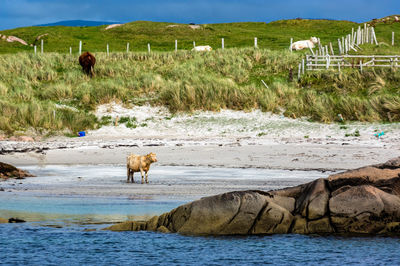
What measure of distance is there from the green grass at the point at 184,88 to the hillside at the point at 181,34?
46.6ft

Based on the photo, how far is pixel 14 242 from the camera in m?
9.76

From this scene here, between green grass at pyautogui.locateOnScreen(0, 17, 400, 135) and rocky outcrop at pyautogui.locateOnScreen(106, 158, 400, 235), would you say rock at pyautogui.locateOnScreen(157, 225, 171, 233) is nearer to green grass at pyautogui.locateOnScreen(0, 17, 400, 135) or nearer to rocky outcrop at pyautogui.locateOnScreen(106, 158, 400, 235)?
rocky outcrop at pyautogui.locateOnScreen(106, 158, 400, 235)

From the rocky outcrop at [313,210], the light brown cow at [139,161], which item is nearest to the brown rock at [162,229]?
the rocky outcrop at [313,210]

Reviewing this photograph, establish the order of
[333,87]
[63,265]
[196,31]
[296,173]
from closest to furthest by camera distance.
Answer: [63,265]
[296,173]
[333,87]
[196,31]

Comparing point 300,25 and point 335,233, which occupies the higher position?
point 300,25

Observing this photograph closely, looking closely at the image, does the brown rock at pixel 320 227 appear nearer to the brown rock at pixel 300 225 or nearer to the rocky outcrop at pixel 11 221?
the brown rock at pixel 300 225

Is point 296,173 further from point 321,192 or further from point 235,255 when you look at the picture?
point 235,255

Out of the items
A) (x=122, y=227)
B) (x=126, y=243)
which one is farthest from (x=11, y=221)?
(x=126, y=243)

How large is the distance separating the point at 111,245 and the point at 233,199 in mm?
1980

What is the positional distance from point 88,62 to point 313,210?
1103 inches

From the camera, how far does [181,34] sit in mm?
67438

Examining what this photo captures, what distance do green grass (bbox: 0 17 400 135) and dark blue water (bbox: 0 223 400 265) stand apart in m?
15.8

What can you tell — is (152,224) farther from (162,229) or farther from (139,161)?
(139,161)

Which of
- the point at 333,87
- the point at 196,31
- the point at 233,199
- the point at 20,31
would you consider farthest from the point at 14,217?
the point at 20,31
